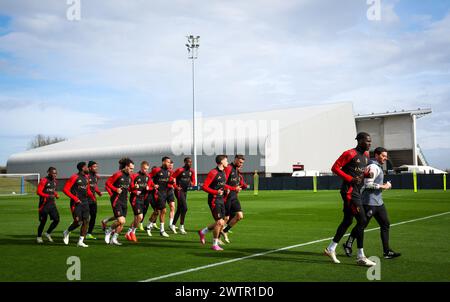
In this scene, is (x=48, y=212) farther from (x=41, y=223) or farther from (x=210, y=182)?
(x=210, y=182)

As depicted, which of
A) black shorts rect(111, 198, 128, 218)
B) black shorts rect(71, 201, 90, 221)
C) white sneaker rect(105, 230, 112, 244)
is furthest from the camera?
white sneaker rect(105, 230, 112, 244)

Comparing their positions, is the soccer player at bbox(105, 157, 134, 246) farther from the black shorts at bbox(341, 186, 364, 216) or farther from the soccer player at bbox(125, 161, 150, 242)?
the black shorts at bbox(341, 186, 364, 216)

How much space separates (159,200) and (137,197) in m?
1.82

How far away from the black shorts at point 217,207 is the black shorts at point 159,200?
12.9 feet

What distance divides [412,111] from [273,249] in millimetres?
54697

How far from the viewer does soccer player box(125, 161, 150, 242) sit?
12.9m

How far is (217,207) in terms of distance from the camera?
11000mm

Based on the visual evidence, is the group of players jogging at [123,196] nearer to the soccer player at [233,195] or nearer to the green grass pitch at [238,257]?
the soccer player at [233,195]

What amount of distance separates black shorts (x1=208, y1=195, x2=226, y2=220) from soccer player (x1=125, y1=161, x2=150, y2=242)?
2611 mm

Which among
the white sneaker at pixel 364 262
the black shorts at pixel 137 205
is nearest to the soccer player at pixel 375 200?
the white sneaker at pixel 364 262

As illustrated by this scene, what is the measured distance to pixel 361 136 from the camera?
8.95 meters

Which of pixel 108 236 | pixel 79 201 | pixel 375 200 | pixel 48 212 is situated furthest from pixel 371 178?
pixel 48 212

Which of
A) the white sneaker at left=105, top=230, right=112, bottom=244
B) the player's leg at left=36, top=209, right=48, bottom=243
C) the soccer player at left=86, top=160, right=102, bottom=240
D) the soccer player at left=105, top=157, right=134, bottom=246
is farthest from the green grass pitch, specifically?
the soccer player at left=86, top=160, right=102, bottom=240
